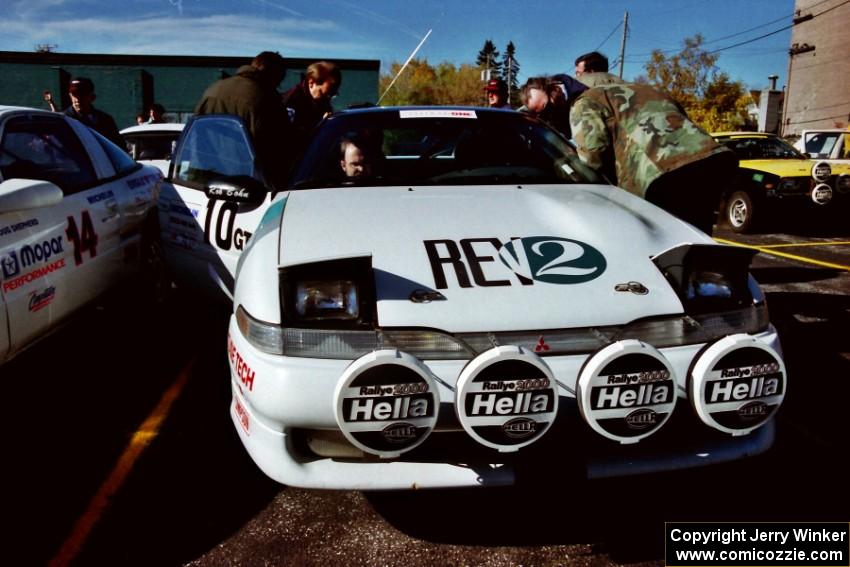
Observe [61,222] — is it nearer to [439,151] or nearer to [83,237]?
[83,237]

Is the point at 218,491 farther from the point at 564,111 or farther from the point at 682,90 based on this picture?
the point at 682,90

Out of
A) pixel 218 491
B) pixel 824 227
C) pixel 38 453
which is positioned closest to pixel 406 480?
pixel 218 491

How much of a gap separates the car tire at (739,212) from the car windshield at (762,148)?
82 centimetres

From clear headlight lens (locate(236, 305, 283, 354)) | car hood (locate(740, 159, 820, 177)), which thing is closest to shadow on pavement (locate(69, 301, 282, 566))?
clear headlight lens (locate(236, 305, 283, 354))

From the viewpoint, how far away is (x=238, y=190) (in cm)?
297

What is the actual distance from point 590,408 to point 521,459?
25 centimetres

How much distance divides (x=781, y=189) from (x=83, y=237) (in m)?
8.83

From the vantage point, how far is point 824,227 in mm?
9930

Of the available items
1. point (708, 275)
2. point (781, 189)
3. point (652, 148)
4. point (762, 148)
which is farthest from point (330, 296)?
point (762, 148)

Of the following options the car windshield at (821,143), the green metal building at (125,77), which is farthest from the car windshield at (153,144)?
the green metal building at (125,77)

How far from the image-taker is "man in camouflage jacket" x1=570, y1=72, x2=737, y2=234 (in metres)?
3.33

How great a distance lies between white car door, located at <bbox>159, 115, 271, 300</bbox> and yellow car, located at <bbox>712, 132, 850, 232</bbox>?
7301mm

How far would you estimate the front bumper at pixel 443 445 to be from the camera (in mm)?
1856

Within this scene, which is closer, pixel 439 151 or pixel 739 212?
pixel 439 151
